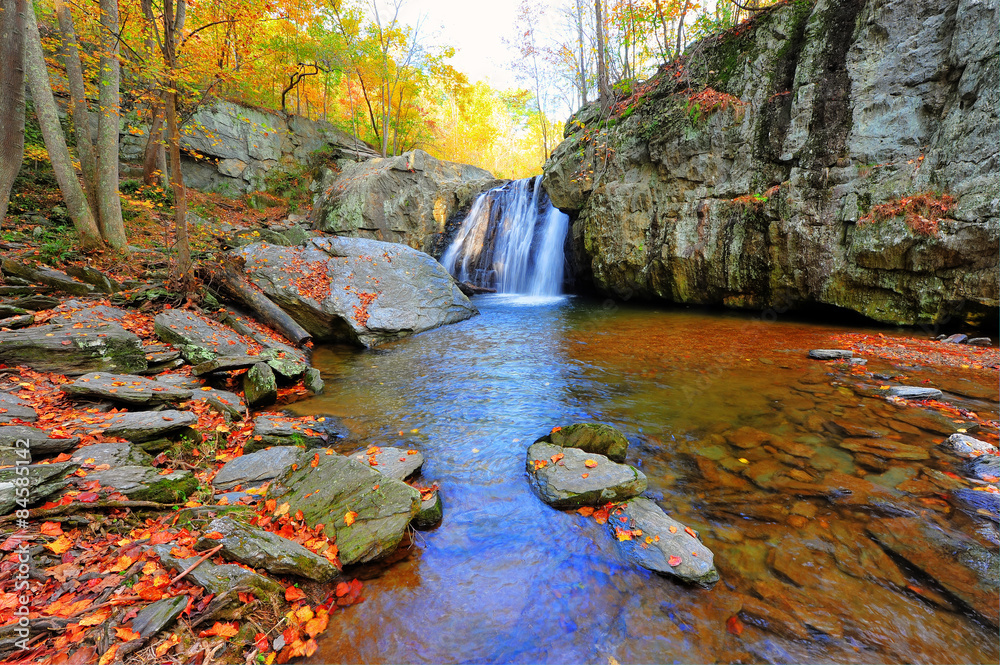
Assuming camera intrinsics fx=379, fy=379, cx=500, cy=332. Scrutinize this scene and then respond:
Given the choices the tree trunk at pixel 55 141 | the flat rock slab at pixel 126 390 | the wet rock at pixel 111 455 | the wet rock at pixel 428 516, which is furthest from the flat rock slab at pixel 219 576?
the tree trunk at pixel 55 141

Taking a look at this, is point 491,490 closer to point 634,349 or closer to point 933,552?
point 933,552

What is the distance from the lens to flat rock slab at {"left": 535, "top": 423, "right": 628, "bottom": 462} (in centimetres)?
378

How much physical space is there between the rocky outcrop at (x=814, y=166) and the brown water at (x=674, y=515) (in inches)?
128

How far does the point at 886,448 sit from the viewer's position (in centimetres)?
362

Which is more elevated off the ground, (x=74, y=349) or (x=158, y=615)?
(x=74, y=349)

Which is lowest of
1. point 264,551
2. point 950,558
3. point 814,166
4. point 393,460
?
point 950,558

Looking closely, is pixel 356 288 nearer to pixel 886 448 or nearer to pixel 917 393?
pixel 886 448

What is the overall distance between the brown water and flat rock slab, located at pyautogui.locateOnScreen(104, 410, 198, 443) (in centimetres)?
148

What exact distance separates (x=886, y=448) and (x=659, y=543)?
9.11 ft

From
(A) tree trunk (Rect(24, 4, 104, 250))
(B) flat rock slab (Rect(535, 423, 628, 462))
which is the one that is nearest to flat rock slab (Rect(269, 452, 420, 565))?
(B) flat rock slab (Rect(535, 423, 628, 462))

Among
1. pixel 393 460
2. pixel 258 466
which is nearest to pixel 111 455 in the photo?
pixel 258 466

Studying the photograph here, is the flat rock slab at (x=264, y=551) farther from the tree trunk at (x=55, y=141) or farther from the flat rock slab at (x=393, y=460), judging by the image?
the tree trunk at (x=55, y=141)

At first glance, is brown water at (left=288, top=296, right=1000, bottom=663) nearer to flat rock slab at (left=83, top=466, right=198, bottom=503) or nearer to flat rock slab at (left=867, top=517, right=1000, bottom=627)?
flat rock slab at (left=867, top=517, right=1000, bottom=627)

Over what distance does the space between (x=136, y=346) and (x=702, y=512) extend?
6.60 meters
